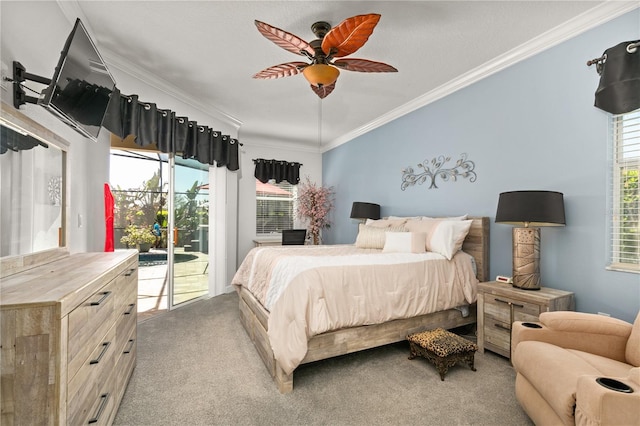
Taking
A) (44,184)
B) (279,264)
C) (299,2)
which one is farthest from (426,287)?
(44,184)

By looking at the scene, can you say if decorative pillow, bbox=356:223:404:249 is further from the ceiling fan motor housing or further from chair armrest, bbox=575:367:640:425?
chair armrest, bbox=575:367:640:425

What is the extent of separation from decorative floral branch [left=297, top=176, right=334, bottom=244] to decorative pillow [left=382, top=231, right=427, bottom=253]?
2.79m

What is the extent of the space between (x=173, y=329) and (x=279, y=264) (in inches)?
65.2

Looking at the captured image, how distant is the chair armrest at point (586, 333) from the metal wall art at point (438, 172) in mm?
1886

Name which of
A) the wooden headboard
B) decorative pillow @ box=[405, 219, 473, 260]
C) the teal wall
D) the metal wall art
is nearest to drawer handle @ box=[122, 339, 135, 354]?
decorative pillow @ box=[405, 219, 473, 260]

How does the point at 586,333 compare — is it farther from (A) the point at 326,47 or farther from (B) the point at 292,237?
(B) the point at 292,237

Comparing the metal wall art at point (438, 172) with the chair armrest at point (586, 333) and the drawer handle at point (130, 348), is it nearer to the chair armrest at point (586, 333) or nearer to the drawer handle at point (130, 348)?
the chair armrest at point (586, 333)

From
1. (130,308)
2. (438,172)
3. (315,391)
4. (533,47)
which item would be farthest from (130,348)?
(533,47)

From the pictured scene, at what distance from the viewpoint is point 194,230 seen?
14.4ft

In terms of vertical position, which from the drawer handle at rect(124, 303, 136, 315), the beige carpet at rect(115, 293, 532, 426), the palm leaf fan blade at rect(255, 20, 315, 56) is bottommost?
the beige carpet at rect(115, 293, 532, 426)

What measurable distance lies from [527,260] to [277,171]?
A: 4619mm

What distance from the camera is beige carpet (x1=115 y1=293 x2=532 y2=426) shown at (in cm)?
178

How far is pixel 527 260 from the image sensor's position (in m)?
2.45

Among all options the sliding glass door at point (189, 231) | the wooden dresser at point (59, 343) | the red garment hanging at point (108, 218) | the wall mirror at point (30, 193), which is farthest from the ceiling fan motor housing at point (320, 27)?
the sliding glass door at point (189, 231)
